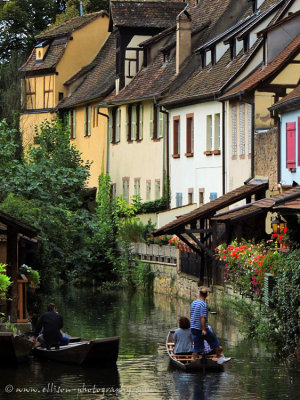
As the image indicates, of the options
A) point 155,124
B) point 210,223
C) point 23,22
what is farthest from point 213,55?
point 23,22

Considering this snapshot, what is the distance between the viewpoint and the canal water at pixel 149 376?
24.1 m

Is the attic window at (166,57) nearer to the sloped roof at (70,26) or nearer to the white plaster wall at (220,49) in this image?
the white plaster wall at (220,49)

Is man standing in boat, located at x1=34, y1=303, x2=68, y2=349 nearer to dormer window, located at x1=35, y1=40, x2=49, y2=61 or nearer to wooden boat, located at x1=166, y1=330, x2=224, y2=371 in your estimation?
wooden boat, located at x1=166, y1=330, x2=224, y2=371

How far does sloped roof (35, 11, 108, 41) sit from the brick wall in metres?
29.2

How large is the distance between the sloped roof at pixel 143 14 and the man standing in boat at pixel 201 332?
3440 cm

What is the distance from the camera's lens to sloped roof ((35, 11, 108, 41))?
233ft

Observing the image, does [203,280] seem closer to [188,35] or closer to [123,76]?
[188,35]

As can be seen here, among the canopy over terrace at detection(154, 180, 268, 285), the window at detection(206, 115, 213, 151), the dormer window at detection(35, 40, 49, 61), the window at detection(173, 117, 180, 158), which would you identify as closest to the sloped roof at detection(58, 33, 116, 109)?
the dormer window at detection(35, 40, 49, 61)

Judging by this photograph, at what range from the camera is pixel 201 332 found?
88.7ft

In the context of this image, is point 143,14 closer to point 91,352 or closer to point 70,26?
point 70,26

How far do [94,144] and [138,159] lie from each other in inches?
285

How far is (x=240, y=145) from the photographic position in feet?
151

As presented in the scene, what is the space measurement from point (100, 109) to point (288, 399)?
4312 centimetres

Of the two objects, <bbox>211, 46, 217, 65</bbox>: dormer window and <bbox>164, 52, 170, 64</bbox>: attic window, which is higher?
<bbox>164, 52, 170, 64</bbox>: attic window
